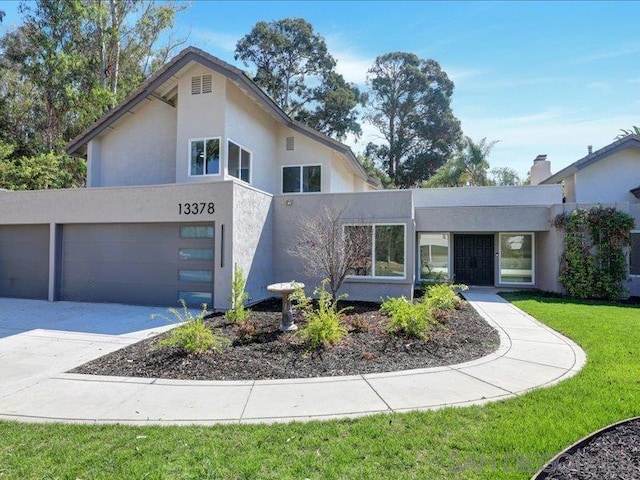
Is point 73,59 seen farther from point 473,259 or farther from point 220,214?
point 473,259

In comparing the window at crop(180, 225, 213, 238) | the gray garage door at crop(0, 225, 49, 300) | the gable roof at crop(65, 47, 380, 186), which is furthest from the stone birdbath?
the gray garage door at crop(0, 225, 49, 300)

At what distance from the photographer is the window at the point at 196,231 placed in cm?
1089

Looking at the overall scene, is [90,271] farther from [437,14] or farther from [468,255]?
[468,255]

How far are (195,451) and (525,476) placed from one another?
2.90 m

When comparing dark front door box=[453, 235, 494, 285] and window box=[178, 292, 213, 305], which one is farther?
dark front door box=[453, 235, 494, 285]

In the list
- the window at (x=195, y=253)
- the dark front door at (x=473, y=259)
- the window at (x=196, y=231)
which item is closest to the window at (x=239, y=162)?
the window at (x=196, y=231)

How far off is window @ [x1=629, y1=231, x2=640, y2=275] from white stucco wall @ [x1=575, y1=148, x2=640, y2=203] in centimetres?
366

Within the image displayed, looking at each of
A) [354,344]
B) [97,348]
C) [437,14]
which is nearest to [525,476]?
[354,344]

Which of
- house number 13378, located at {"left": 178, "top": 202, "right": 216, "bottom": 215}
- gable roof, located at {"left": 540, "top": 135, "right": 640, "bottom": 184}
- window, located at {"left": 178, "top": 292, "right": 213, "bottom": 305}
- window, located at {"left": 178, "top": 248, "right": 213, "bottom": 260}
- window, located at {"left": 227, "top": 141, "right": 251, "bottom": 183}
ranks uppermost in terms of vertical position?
gable roof, located at {"left": 540, "top": 135, "right": 640, "bottom": 184}

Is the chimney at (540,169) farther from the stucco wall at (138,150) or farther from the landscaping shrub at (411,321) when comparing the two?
the stucco wall at (138,150)

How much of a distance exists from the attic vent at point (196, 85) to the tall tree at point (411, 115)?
28276mm

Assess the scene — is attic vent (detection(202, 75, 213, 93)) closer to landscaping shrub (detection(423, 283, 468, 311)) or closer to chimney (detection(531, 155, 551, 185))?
landscaping shrub (detection(423, 283, 468, 311))

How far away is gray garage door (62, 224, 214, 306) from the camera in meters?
11.0

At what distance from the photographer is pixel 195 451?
3.52 meters
